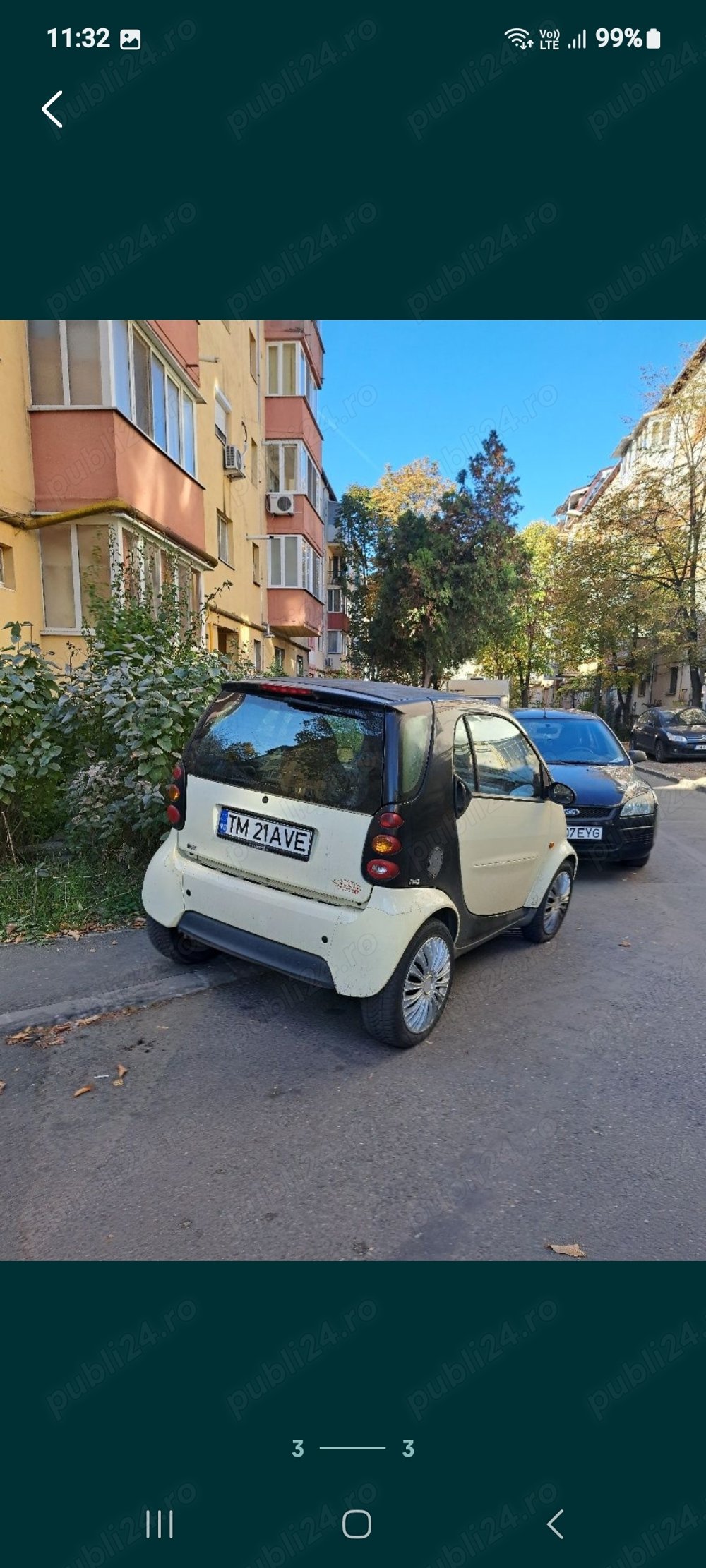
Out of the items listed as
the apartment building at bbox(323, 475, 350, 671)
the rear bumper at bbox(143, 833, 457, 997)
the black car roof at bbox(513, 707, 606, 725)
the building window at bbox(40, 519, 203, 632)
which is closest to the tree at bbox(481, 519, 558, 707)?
the apartment building at bbox(323, 475, 350, 671)

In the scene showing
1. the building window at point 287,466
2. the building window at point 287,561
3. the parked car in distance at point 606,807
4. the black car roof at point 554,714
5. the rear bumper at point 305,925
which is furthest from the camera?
the building window at point 287,561

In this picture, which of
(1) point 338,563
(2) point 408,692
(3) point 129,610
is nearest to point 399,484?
(1) point 338,563

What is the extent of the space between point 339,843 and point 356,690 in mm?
789

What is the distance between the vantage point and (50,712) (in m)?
5.64

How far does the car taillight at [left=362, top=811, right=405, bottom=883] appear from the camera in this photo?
3410 millimetres

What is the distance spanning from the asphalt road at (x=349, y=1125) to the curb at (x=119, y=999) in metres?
0.03

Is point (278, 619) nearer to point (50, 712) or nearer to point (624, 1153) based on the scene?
point (50, 712)

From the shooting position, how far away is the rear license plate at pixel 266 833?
11.6 ft

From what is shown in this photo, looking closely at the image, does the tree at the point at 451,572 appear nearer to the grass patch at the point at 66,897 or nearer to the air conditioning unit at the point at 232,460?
the air conditioning unit at the point at 232,460

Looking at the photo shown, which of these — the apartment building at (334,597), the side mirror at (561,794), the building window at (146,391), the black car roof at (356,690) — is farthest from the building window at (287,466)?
the black car roof at (356,690)

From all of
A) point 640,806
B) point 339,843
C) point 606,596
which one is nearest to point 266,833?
point 339,843

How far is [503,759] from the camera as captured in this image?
4.73 metres

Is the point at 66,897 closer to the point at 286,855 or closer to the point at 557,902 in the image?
the point at 286,855

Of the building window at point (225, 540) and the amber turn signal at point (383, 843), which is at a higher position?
the building window at point (225, 540)
